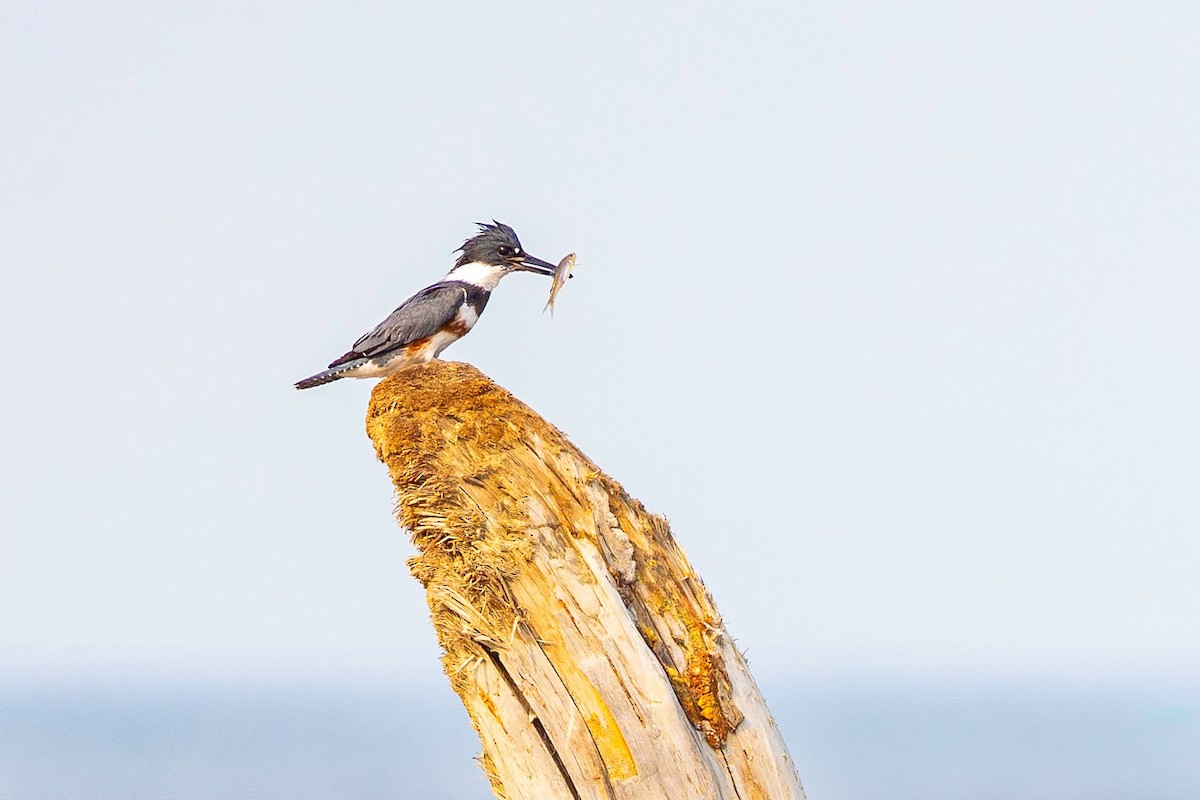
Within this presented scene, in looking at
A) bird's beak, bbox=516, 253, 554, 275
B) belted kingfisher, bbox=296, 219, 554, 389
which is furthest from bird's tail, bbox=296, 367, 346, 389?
bird's beak, bbox=516, 253, 554, 275

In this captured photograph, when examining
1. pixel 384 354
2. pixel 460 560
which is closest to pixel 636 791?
pixel 460 560

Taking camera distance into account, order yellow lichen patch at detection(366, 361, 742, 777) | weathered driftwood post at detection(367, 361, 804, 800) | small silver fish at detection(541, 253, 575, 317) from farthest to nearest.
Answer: small silver fish at detection(541, 253, 575, 317)
yellow lichen patch at detection(366, 361, 742, 777)
weathered driftwood post at detection(367, 361, 804, 800)

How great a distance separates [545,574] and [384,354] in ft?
18.6

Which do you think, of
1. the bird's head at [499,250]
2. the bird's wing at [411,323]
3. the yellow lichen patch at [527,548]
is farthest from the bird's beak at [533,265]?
the yellow lichen patch at [527,548]

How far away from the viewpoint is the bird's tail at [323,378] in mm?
13484

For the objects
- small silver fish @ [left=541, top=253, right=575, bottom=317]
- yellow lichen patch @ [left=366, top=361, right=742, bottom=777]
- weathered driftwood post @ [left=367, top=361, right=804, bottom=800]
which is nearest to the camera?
weathered driftwood post @ [left=367, top=361, right=804, bottom=800]

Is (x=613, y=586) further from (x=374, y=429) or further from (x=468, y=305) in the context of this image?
(x=468, y=305)

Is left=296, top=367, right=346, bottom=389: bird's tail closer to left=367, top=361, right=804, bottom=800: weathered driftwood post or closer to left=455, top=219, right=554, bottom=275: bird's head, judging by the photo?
left=455, top=219, right=554, bottom=275: bird's head

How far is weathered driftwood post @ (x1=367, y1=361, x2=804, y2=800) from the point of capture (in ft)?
25.1

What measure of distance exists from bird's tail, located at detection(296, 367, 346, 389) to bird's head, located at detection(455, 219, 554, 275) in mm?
1771

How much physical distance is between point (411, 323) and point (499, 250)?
1.58 meters

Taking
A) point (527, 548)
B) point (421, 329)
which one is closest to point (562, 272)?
point (421, 329)

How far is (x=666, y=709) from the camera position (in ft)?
25.1

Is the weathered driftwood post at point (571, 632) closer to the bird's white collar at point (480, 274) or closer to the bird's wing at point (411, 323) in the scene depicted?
the bird's wing at point (411, 323)
